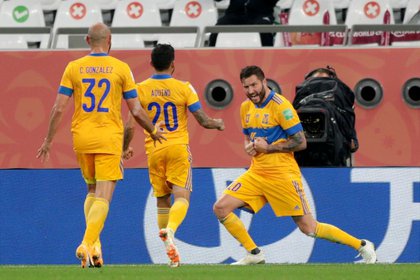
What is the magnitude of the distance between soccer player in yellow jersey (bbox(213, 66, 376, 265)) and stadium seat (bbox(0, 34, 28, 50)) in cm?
541

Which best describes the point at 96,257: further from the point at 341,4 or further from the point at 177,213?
the point at 341,4

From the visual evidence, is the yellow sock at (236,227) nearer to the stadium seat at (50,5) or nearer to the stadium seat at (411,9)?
the stadium seat at (411,9)

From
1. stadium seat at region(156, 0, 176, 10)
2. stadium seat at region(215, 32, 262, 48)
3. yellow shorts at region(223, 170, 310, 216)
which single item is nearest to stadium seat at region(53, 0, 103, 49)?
stadium seat at region(156, 0, 176, 10)

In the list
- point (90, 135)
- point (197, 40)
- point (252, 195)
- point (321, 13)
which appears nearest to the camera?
point (90, 135)

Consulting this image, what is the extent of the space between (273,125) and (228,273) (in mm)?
1671

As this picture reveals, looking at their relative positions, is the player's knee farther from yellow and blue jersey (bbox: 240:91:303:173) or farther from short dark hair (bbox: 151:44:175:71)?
short dark hair (bbox: 151:44:175:71)

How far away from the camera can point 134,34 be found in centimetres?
1443

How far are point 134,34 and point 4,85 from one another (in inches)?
65.1

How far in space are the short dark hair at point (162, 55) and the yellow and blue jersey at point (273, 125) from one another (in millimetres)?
751

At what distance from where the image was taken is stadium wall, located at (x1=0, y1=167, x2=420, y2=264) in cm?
1089

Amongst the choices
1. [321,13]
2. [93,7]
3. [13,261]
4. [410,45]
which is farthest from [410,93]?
[13,261]

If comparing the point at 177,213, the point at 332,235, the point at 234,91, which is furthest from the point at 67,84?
the point at 234,91

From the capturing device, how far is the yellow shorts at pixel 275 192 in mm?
9719

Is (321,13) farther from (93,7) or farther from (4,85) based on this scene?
(4,85)
